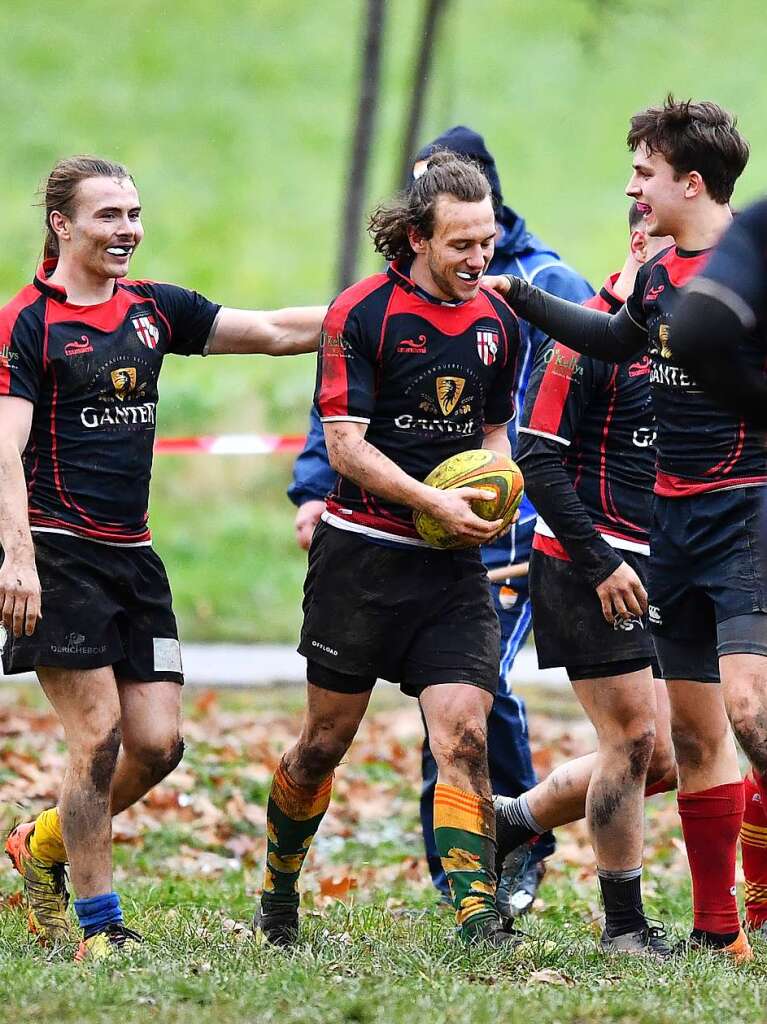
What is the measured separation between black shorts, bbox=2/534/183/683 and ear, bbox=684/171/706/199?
86.9 inches

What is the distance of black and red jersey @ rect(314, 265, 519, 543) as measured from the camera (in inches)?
217

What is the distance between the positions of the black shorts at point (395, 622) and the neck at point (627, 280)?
45.6 inches

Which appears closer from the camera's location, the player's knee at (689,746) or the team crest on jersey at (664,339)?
the team crest on jersey at (664,339)

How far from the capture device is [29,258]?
2550 centimetres

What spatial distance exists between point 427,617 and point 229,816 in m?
3.46

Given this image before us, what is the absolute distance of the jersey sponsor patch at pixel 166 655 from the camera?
586 cm

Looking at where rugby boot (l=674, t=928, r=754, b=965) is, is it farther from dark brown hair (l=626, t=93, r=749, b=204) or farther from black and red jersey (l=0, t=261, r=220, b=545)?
dark brown hair (l=626, t=93, r=749, b=204)

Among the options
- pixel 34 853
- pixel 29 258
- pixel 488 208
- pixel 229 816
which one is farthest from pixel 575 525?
pixel 29 258

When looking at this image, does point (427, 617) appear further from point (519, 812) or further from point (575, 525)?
point (519, 812)

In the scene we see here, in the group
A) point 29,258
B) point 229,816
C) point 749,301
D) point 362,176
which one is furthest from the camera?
point 29,258

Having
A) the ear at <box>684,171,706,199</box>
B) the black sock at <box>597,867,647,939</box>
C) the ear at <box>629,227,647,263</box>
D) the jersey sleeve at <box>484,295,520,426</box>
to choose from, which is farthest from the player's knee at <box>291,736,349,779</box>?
the ear at <box>684,171,706,199</box>

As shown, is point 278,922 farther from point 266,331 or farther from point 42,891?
point 266,331

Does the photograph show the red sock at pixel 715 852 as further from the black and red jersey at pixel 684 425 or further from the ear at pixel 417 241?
the ear at pixel 417 241

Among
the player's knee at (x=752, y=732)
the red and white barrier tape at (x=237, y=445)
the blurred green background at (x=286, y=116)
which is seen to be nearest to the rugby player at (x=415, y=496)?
the player's knee at (x=752, y=732)
